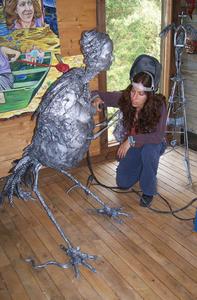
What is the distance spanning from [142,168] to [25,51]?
119cm

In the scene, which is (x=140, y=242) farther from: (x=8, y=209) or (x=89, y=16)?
(x=89, y=16)

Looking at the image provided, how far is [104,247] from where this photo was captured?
1993 millimetres

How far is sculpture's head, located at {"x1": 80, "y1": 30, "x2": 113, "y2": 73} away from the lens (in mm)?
1626

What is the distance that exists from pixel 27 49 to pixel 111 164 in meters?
1.22

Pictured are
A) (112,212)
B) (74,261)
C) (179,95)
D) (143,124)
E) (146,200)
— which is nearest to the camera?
(74,261)

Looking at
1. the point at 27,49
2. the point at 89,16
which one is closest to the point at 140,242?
the point at 27,49

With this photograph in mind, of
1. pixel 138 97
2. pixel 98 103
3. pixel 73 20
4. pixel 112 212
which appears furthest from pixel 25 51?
pixel 112 212

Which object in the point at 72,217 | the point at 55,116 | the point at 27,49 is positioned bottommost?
the point at 72,217

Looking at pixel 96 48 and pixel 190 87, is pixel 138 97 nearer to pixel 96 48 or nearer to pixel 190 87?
pixel 96 48

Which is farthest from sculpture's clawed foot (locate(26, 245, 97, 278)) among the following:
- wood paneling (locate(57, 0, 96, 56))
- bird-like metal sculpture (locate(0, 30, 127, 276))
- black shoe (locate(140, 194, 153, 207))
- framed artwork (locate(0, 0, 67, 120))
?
wood paneling (locate(57, 0, 96, 56))

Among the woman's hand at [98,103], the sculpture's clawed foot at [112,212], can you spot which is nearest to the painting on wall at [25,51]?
the woman's hand at [98,103]

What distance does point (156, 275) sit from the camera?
1.77m

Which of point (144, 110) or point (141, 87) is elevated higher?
point (141, 87)

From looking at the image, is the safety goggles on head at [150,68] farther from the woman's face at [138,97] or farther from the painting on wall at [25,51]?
the painting on wall at [25,51]
